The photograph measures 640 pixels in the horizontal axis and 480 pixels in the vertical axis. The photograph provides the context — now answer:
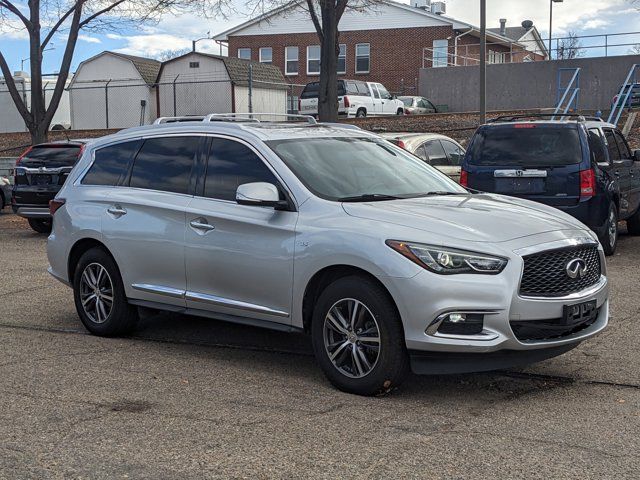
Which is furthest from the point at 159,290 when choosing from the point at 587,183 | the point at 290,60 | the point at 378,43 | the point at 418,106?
the point at 290,60

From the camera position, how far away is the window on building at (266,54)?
56125mm

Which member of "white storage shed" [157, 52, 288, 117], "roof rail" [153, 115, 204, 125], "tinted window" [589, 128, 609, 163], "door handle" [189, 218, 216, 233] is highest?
"white storage shed" [157, 52, 288, 117]

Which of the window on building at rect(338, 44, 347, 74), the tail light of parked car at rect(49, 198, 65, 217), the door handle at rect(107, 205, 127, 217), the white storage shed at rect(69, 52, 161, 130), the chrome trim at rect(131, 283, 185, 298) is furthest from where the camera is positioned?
the window on building at rect(338, 44, 347, 74)

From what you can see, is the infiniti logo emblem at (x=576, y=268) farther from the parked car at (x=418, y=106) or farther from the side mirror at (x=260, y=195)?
the parked car at (x=418, y=106)

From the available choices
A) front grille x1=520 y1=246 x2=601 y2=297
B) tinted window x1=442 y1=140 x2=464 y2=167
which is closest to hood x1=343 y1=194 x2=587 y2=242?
front grille x1=520 y1=246 x2=601 y2=297

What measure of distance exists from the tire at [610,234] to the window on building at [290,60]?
45.0m

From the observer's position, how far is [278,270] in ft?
19.7

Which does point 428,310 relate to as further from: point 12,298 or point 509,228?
point 12,298

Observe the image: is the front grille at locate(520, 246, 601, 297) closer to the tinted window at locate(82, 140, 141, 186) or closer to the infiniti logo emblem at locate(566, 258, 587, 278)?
the infiniti logo emblem at locate(566, 258, 587, 278)

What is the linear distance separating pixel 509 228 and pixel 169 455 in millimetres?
2495

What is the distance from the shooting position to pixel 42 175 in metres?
15.5

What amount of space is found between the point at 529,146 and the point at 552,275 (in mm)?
6017

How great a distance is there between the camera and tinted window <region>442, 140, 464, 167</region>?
15211 mm

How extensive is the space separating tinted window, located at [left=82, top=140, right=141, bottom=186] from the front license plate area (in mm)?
3915
